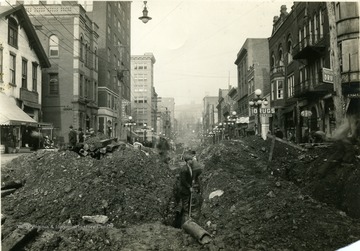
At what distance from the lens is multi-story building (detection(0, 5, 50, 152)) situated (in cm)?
586

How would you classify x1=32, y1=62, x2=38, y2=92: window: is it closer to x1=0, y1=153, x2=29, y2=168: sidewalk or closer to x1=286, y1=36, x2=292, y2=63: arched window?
x1=0, y1=153, x2=29, y2=168: sidewalk

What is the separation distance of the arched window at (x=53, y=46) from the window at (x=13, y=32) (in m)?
0.87

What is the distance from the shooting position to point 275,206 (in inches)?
238

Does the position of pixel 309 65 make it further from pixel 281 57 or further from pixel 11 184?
pixel 11 184

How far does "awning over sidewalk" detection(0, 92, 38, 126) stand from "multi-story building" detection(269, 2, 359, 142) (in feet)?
32.0

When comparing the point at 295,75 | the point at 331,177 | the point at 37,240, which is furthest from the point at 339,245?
the point at 295,75

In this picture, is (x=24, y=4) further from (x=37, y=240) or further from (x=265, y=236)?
(x=265, y=236)

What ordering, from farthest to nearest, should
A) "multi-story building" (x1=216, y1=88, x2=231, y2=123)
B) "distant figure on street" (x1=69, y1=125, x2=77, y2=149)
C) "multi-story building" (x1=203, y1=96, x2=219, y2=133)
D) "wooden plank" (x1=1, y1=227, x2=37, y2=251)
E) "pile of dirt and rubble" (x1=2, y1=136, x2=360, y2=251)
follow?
"multi-story building" (x1=203, y1=96, x2=219, y2=133)
"multi-story building" (x1=216, y1=88, x2=231, y2=123)
"distant figure on street" (x1=69, y1=125, x2=77, y2=149)
"pile of dirt and rubble" (x1=2, y1=136, x2=360, y2=251)
"wooden plank" (x1=1, y1=227, x2=37, y2=251)

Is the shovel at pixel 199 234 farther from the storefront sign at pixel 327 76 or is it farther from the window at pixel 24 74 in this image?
the storefront sign at pixel 327 76

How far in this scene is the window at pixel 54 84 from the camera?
7430 millimetres

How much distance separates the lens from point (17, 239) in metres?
5.25

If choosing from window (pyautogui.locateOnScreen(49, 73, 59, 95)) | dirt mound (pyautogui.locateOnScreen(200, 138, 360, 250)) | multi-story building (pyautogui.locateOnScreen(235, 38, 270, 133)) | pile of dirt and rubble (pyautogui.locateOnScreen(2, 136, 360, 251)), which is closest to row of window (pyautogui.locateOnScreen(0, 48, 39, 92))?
window (pyautogui.locateOnScreen(49, 73, 59, 95))

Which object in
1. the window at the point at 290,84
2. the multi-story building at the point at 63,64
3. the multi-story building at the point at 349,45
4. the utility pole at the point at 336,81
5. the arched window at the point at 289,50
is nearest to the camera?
the multi-story building at the point at 63,64

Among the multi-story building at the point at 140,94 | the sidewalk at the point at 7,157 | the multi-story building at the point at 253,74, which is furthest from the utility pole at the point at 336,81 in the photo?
the multi-story building at the point at 253,74
